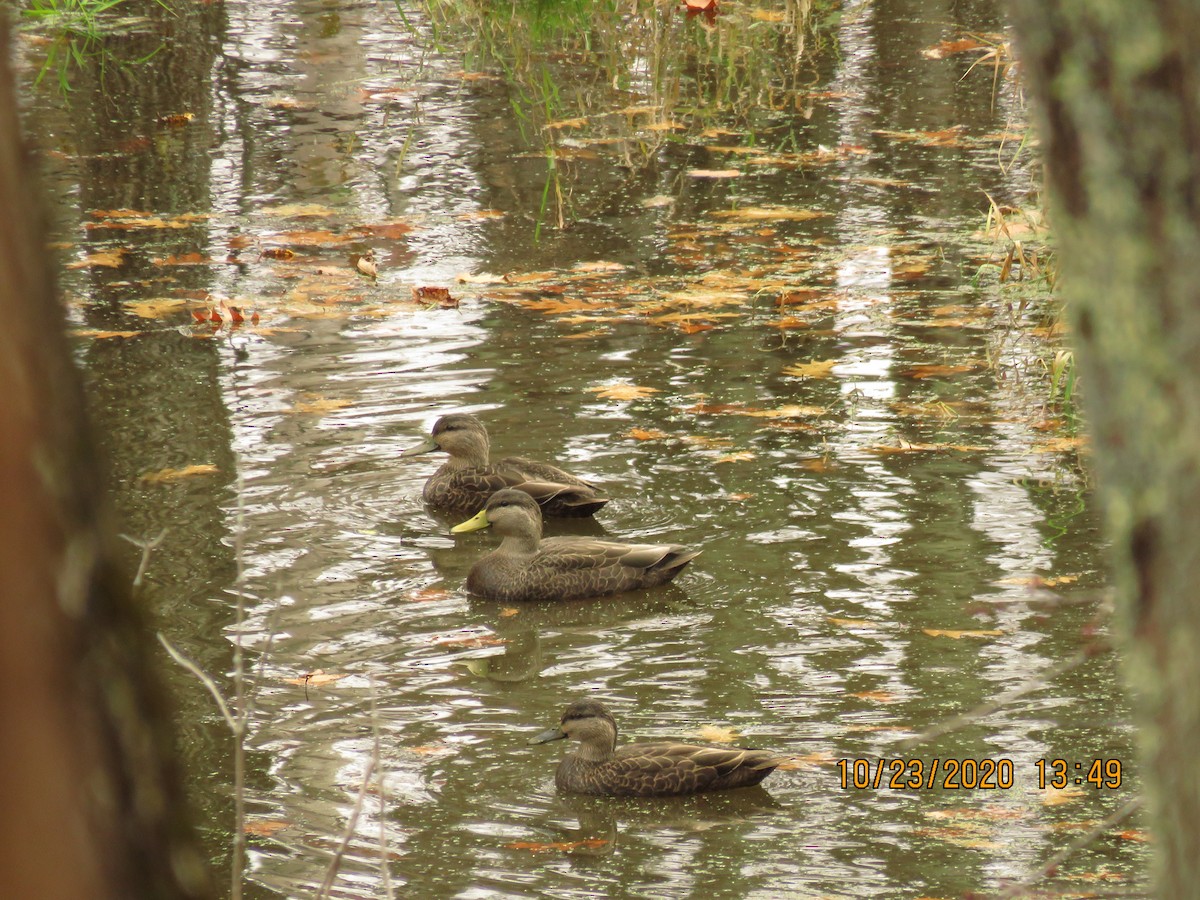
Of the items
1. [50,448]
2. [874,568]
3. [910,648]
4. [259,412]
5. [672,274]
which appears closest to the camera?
[50,448]

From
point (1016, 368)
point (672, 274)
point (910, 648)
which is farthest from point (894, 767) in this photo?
point (672, 274)

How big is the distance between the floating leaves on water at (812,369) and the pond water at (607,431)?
4 centimetres

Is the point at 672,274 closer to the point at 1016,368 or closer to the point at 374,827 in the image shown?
the point at 1016,368

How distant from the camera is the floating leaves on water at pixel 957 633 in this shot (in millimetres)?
6727

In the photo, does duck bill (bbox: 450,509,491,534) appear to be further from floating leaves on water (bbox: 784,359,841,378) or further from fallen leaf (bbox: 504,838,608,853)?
fallen leaf (bbox: 504,838,608,853)

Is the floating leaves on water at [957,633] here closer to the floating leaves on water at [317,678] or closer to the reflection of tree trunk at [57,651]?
the floating leaves on water at [317,678]

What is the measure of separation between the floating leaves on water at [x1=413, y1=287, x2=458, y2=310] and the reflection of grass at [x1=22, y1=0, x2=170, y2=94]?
604 cm

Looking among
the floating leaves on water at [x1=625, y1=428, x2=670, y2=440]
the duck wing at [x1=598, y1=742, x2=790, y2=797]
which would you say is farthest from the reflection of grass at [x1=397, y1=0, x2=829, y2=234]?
the duck wing at [x1=598, y1=742, x2=790, y2=797]

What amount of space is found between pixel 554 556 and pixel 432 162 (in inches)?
275

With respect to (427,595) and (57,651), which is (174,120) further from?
(57,651)

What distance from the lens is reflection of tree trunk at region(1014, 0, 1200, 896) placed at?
5.60 feet


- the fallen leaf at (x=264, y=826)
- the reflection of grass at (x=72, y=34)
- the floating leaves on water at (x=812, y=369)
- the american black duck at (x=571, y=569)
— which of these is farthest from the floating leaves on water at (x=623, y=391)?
the reflection of grass at (x=72, y=34)

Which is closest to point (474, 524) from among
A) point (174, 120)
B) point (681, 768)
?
point (681, 768)

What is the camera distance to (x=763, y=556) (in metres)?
7.59
